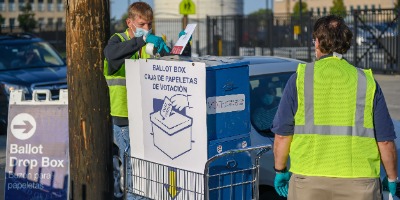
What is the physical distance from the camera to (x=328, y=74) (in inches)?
174

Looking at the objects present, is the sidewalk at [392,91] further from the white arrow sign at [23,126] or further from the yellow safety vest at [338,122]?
the yellow safety vest at [338,122]

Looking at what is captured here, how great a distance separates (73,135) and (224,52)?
27.0 m

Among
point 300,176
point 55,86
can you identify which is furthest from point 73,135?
point 55,86

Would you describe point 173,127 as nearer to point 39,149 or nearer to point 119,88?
point 119,88

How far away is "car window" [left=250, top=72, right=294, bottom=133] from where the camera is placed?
735cm

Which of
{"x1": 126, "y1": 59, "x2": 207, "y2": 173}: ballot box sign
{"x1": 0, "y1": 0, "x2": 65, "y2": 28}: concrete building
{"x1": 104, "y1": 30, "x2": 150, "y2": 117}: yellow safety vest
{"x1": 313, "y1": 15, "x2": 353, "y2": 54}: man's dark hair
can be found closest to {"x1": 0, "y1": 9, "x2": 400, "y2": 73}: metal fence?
{"x1": 104, "y1": 30, "x2": 150, "y2": 117}: yellow safety vest

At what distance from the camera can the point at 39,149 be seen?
641 centimetres

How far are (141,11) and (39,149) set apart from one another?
Answer: 1.37 metres

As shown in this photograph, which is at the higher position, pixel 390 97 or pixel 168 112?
pixel 168 112

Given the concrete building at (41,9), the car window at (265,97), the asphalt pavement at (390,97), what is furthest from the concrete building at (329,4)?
the car window at (265,97)

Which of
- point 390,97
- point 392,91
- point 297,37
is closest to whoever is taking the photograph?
point 390,97

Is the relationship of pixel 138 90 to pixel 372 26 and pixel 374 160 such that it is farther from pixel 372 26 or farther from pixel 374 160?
pixel 372 26

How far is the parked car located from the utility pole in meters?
8.03

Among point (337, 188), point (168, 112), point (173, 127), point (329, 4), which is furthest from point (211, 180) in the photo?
point (329, 4)
